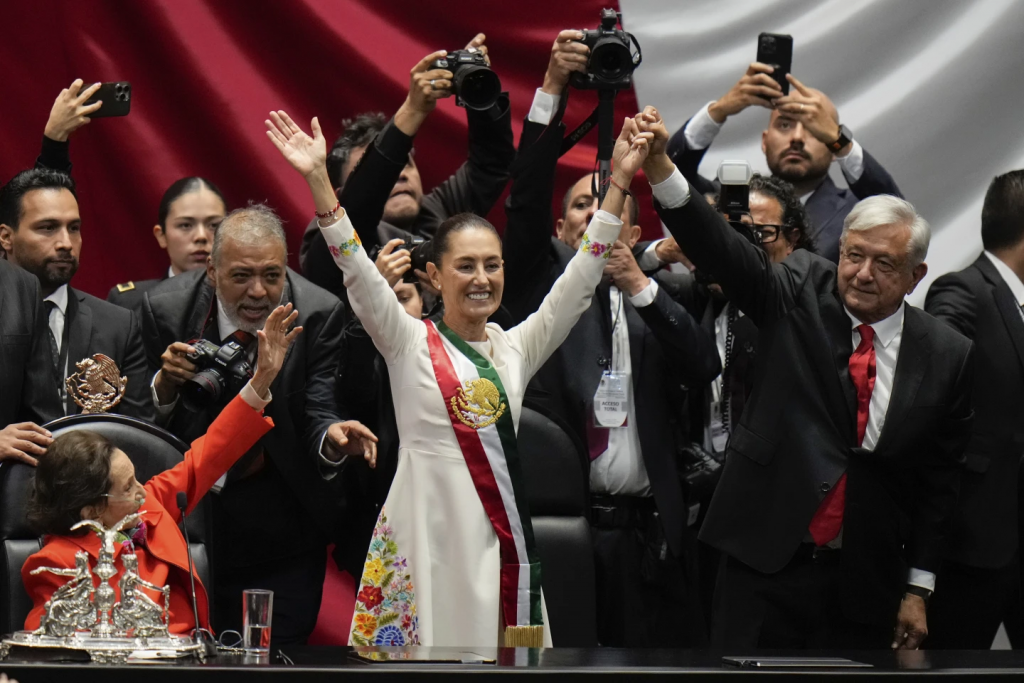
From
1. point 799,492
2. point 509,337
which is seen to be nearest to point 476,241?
point 509,337

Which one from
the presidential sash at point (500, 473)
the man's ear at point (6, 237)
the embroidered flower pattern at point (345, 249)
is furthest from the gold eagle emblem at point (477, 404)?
the man's ear at point (6, 237)

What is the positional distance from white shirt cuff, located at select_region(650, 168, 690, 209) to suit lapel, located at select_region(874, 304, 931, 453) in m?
0.67

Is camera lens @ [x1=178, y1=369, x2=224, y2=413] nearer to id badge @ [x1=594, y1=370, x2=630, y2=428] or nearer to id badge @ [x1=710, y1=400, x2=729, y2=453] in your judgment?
id badge @ [x1=594, y1=370, x2=630, y2=428]

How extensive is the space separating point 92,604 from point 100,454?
50 cm

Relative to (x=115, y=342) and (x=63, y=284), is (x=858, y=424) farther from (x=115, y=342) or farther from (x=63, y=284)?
(x=63, y=284)

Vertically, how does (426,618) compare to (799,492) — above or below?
below

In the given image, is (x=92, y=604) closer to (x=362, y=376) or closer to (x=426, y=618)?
(x=426, y=618)

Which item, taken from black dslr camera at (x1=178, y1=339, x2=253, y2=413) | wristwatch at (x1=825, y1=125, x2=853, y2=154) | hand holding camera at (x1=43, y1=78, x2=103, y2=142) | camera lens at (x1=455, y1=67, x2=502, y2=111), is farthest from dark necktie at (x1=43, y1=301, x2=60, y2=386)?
wristwatch at (x1=825, y1=125, x2=853, y2=154)

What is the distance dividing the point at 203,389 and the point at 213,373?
48 millimetres

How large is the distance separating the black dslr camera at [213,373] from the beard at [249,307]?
0.71ft

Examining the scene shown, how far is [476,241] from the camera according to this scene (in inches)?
122

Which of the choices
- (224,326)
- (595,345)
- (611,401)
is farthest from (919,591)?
(224,326)

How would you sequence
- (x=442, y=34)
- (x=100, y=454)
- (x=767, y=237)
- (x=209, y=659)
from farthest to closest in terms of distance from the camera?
1. (x=442, y=34)
2. (x=767, y=237)
3. (x=100, y=454)
4. (x=209, y=659)

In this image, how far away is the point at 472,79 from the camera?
370 cm
